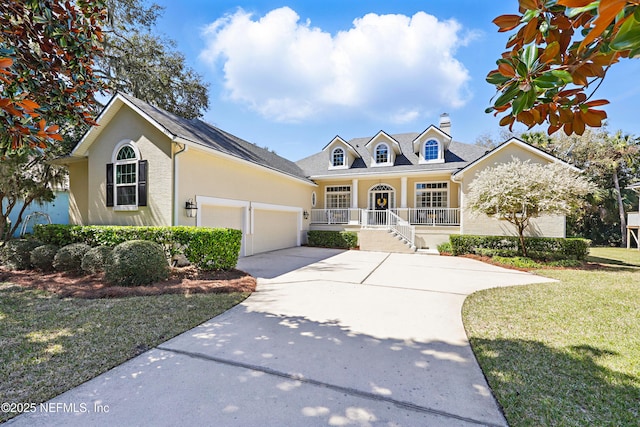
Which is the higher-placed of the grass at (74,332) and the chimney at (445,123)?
the chimney at (445,123)

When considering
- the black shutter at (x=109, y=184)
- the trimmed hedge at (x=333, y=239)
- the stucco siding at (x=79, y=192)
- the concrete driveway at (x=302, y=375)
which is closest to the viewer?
the concrete driveway at (x=302, y=375)

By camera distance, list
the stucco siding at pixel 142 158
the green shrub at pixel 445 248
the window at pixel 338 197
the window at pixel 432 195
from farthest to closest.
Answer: the window at pixel 338 197 < the window at pixel 432 195 < the green shrub at pixel 445 248 < the stucco siding at pixel 142 158

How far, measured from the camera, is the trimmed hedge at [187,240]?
7758 mm

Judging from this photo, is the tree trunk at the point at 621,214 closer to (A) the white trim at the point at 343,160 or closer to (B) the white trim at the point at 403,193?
(B) the white trim at the point at 403,193

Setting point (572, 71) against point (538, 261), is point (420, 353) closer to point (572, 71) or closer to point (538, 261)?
point (572, 71)

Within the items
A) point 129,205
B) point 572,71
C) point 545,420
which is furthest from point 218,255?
point 572,71

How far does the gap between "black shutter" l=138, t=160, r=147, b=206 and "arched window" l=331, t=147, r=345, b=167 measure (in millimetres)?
11890

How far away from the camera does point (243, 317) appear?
16.3 ft

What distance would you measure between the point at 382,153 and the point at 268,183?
27.2 feet

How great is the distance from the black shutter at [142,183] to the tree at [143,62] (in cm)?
788

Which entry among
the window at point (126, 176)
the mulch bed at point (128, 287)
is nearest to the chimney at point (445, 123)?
the mulch bed at point (128, 287)

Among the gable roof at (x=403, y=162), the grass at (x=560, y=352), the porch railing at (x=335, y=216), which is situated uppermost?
the gable roof at (x=403, y=162)

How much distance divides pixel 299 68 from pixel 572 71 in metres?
11.4

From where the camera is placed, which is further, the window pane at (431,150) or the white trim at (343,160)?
the white trim at (343,160)
